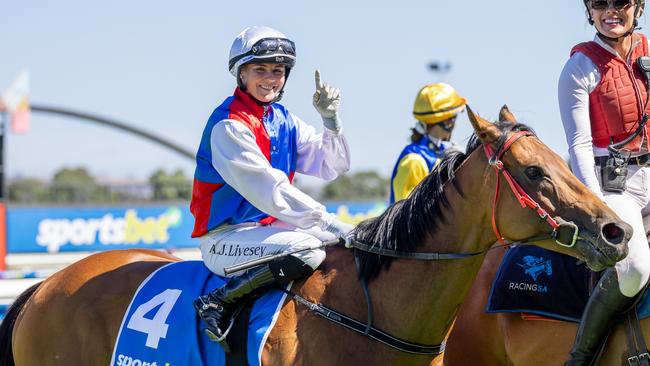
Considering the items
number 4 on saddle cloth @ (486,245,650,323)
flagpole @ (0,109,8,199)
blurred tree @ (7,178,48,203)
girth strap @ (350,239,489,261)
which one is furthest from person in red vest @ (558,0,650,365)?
blurred tree @ (7,178,48,203)

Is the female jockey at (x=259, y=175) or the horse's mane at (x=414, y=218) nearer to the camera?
the horse's mane at (x=414, y=218)

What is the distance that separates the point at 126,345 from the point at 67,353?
0.45 metres

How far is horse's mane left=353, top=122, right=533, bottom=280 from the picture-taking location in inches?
181

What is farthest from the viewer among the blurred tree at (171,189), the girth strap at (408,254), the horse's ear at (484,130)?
the blurred tree at (171,189)

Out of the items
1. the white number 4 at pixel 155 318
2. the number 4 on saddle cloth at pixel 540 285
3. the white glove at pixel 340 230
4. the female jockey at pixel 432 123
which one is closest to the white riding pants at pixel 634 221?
the number 4 on saddle cloth at pixel 540 285

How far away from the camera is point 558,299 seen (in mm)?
5312

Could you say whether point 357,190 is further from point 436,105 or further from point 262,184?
point 262,184

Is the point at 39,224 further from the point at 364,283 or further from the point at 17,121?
the point at 364,283

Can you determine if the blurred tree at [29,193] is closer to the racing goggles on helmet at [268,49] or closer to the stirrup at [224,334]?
the racing goggles on helmet at [268,49]

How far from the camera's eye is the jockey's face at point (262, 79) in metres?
5.06

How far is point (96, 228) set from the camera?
66.4 ft

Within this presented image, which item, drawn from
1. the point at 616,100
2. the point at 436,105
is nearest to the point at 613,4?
the point at 616,100

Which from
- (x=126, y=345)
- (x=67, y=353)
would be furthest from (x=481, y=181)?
(x=67, y=353)

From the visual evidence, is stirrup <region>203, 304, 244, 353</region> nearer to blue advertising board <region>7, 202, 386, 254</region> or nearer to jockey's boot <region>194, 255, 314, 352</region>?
jockey's boot <region>194, 255, 314, 352</region>
